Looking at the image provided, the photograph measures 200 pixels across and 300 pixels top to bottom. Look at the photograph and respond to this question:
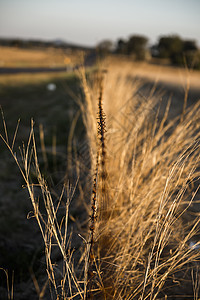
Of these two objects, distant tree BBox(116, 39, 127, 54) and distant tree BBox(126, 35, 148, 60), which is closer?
distant tree BBox(116, 39, 127, 54)

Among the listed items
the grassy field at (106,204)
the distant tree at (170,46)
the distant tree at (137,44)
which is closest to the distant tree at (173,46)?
the distant tree at (170,46)

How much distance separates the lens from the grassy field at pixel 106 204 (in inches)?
38.0

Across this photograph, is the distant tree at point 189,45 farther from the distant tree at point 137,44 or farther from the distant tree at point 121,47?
the distant tree at point 121,47

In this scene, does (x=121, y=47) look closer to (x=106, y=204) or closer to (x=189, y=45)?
(x=189, y=45)

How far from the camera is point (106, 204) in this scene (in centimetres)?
139

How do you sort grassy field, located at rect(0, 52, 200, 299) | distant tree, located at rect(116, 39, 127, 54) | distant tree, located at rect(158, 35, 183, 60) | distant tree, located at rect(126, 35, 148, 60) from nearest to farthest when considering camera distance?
1. grassy field, located at rect(0, 52, 200, 299)
2. distant tree, located at rect(158, 35, 183, 60)
3. distant tree, located at rect(116, 39, 127, 54)
4. distant tree, located at rect(126, 35, 148, 60)

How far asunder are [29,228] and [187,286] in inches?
43.3

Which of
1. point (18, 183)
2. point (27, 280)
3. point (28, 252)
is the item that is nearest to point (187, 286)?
point (27, 280)

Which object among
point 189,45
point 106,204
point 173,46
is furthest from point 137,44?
point 106,204

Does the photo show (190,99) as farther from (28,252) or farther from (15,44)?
(15,44)

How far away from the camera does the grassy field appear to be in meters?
0.97

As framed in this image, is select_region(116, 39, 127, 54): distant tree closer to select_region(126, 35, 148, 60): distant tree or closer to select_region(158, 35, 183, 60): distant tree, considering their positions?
select_region(126, 35, 148, 60): distant tree

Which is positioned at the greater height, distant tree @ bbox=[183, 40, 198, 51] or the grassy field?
distant tree @ bbox=[183, 40, 198, 51]

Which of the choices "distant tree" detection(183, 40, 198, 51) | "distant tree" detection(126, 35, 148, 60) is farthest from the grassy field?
"distant tree" detection(126, 35, 148, 60)
